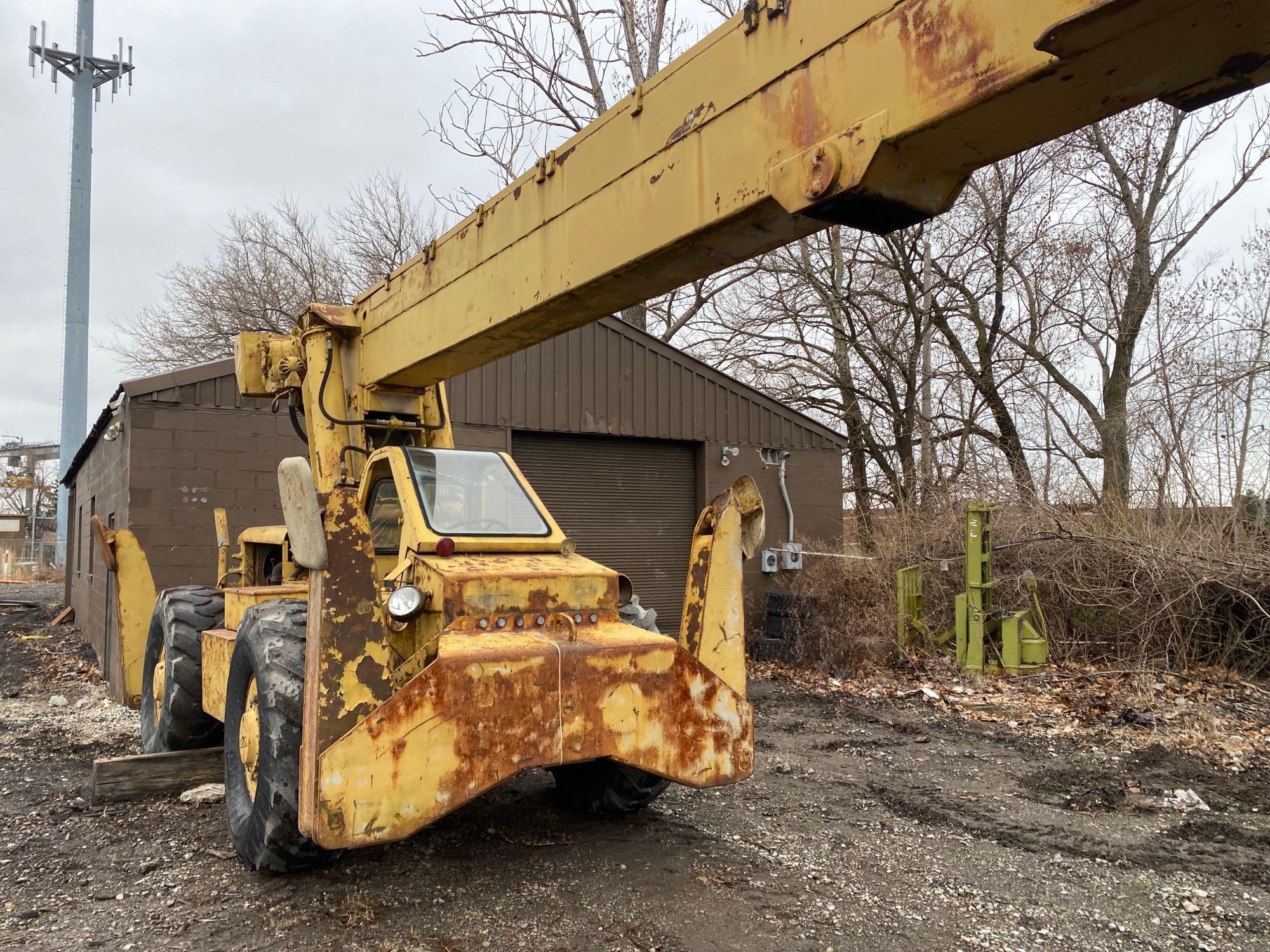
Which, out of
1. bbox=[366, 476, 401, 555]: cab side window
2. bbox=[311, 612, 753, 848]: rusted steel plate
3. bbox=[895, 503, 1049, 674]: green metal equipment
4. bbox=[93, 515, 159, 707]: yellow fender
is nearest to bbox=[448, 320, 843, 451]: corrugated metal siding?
bbox=[895, 503, 1049, 674]: green metal equipment

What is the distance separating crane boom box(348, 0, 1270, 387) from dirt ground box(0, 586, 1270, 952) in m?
2.73

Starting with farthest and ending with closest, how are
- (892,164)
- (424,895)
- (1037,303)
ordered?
(1037,303)
(424,895)
(892,164)

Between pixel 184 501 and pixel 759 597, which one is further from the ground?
pixel 184 501

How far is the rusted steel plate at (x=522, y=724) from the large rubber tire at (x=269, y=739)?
1.75ft

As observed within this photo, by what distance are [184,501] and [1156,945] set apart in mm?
9668

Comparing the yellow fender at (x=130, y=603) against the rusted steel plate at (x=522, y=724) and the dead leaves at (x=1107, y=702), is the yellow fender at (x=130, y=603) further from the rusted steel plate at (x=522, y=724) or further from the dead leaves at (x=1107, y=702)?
the dead leaves at (x=1107, y=702)

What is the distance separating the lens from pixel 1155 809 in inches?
232

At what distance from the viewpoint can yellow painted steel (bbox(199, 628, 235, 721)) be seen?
5.62 m

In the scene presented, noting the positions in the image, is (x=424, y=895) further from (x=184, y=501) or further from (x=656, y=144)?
(x=184, y=501)

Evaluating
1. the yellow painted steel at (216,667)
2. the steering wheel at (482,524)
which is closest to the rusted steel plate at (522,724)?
the steering wheel at (482,524)

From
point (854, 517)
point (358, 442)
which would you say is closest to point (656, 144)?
point (358, 442)

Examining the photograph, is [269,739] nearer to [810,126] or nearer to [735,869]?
[735,869]

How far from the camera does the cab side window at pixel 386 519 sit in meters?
5.31

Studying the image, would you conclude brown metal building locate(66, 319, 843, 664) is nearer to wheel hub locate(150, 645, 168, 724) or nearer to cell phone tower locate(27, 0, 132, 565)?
wheel hub locate(150, 645, 168, 724)
